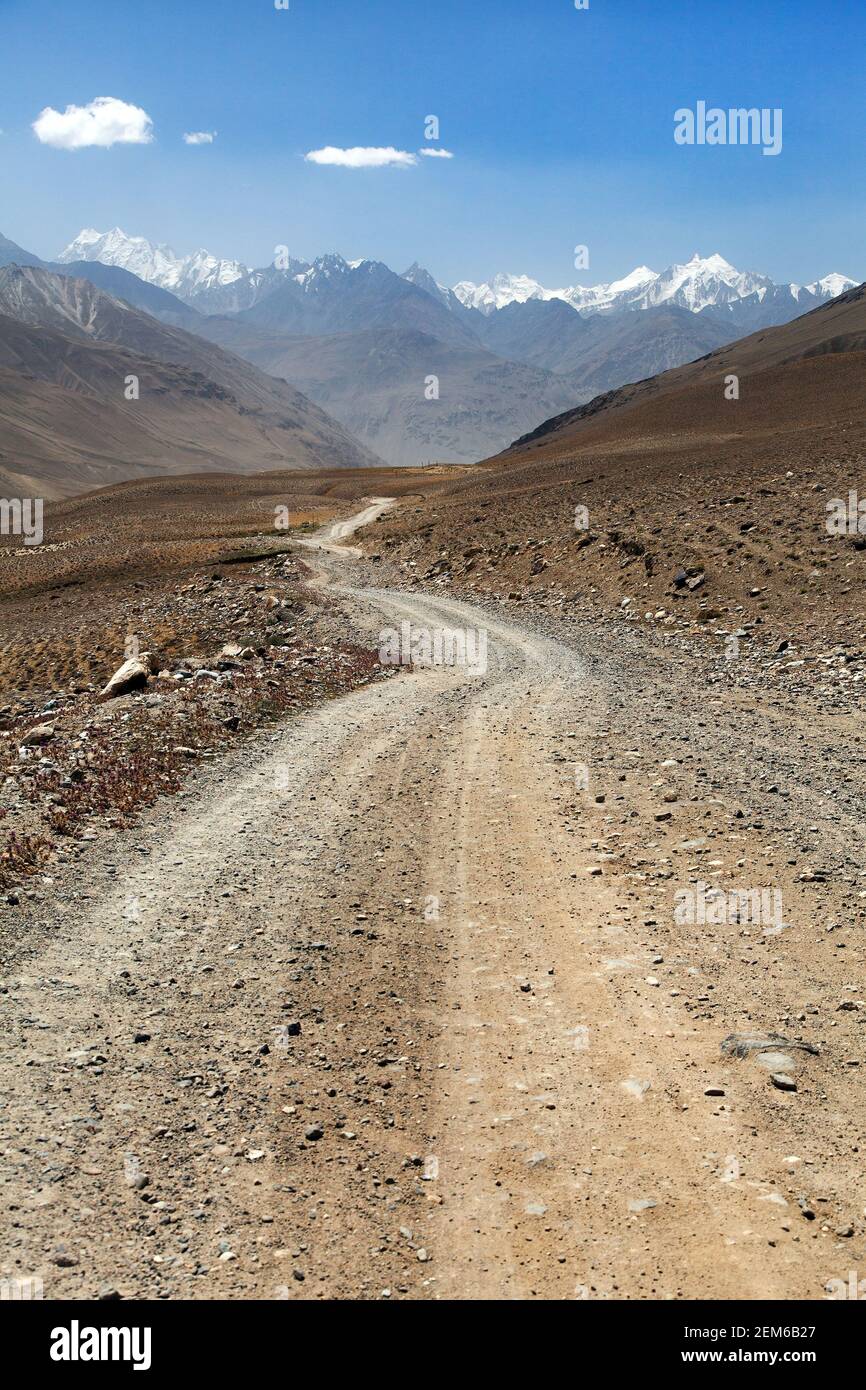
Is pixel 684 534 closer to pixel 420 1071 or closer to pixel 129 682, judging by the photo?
pixel 129 682

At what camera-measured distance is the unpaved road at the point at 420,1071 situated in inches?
210

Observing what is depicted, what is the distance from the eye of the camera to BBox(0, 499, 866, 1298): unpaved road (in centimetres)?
534

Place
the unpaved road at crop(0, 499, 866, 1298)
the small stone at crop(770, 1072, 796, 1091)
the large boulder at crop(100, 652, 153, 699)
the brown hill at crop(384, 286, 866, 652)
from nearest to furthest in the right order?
1. the unpaved road at crop(0, 499, 866, 1298)
2. the small stone at crop(770, 1072, 796, 1091)
3. the large boulder at crop(100, 652, 153, 699)
4. the brown hill at crop(384, 286, 866, 652)

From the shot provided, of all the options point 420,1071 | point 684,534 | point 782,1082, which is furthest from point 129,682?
point 684,534

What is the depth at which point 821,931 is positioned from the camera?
30.2 ft

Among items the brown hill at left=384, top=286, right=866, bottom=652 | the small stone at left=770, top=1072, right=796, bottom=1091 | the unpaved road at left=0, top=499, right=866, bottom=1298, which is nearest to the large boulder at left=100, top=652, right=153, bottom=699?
the unpaved road at left=0, top=499, right=866, bottom=1298

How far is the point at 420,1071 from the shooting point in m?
7.22

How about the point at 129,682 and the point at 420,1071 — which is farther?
the point at 129,682

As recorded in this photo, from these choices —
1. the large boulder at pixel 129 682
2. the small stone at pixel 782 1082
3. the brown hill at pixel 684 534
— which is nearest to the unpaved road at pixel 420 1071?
the small stone at pixel 782 1082

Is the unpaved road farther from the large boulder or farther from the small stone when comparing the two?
the large boulder

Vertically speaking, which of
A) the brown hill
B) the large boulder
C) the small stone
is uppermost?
the brown hill
